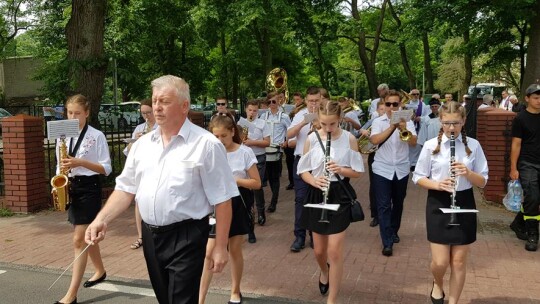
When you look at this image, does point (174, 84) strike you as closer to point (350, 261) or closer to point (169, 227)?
point (169, 227)

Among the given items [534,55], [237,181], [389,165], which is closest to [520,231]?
[389,165]

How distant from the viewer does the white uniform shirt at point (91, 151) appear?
4906mm

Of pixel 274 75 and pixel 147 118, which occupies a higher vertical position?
pixel 274 75

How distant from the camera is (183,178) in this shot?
120 inches

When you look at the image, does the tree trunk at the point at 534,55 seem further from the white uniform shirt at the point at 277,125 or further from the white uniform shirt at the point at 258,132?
the white uniform shirt at the point at 258,132

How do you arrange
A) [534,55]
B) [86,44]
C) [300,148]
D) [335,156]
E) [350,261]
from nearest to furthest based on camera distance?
1. [335,156]
2. [350,261]
3. [300,148]
4. [86,44]
5. [534,55]

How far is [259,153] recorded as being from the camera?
26.6 feet

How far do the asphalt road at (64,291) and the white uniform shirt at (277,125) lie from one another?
4.09 meters

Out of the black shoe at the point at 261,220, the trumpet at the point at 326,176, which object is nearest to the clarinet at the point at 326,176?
the trumpet at the point at 326,176

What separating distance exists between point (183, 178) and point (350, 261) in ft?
11.5

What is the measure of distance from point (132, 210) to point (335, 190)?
210 inches

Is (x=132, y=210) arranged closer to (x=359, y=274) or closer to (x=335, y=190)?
(x=359, y=274)

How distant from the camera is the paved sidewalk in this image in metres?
5.09

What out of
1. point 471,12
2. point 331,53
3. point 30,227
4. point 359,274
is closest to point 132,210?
point 30,227
